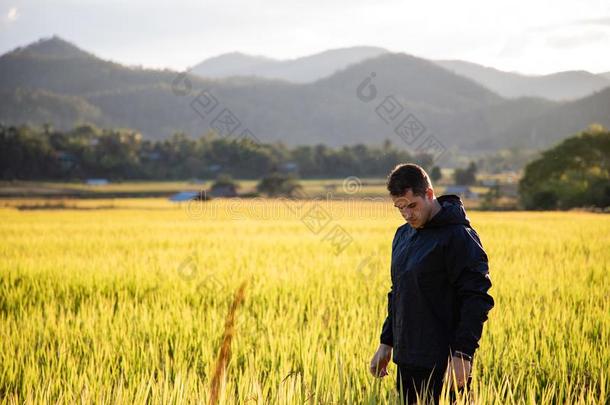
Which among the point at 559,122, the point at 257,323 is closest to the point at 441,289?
the point at 257,323

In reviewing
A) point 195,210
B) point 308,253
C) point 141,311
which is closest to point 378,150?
point 195,210

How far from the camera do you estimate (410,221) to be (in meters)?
2.32

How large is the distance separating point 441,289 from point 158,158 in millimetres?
62786

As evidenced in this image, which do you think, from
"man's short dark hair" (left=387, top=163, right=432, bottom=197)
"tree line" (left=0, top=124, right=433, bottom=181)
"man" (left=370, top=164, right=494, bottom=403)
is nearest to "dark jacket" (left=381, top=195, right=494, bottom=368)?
"man" (left=370, top=164, right=494, bottom=403)

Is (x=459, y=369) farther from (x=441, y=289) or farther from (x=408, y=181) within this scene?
(x=408, y=181)

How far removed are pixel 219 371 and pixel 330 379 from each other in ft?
5.99

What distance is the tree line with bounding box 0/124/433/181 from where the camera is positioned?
51906 millimetres

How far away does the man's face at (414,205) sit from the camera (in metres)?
2.27

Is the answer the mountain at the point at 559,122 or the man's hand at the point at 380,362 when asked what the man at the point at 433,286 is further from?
the mountain at the point at 559,122

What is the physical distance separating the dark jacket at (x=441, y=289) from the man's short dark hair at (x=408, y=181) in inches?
5.6

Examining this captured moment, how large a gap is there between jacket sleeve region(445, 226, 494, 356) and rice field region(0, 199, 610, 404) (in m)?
0.24

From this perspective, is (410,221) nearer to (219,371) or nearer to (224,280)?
(219,371)

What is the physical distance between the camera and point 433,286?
233 cm

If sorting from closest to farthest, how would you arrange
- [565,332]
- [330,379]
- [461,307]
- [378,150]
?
[461,307], [330,379], [565,332], [378,150]
